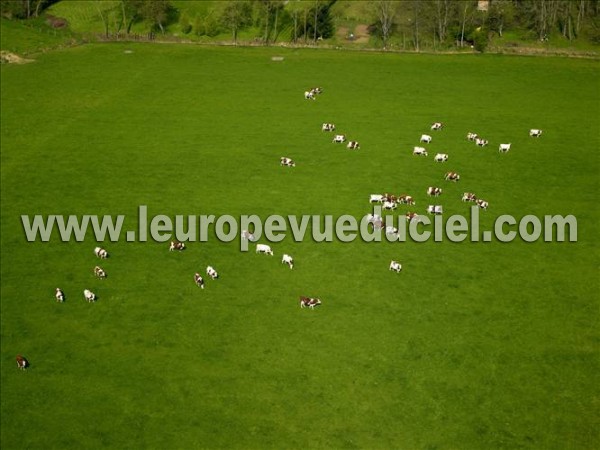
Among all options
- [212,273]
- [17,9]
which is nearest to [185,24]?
[17,9]

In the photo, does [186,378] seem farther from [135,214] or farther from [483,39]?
[483,39]

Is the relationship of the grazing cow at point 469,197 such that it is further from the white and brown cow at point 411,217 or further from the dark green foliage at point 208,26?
the dark green foliage at point 208,26

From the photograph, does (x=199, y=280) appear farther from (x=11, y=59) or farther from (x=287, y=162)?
(x=11, y=59)

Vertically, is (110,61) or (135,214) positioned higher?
(110,61)

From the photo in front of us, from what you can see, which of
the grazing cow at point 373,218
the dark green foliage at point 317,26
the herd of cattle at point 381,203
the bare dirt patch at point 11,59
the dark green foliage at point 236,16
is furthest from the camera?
the dark green foliage at point 317,26

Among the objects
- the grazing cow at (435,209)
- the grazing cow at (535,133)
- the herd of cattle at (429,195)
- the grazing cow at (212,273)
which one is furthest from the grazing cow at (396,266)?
the grazing cow at (535,133)

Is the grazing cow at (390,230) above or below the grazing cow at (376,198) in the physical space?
below

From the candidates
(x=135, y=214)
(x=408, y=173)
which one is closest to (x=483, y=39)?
(x=408, y=173)
